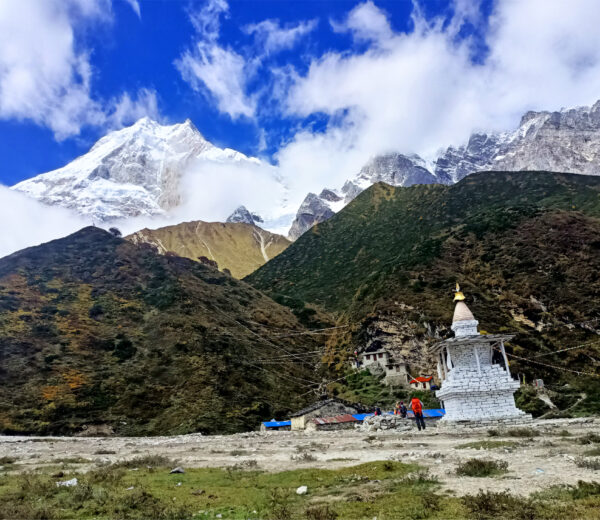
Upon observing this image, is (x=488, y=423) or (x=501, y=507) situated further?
(x=488, y=423)

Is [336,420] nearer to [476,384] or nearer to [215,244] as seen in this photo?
[476,384]

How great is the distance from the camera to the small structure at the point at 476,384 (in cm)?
3048

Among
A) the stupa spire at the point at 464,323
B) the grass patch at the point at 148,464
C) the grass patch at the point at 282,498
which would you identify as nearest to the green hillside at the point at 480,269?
the stupa spire at the point at 464,323

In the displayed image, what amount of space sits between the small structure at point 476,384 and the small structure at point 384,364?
25123 mm

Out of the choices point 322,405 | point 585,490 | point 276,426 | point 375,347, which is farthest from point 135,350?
point 585,490

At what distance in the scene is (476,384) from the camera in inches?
1209

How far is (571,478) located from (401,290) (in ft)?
207

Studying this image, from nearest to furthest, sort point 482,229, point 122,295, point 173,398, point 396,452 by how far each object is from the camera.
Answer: point 396,452, point 173,398, point 122,295, point 482,229

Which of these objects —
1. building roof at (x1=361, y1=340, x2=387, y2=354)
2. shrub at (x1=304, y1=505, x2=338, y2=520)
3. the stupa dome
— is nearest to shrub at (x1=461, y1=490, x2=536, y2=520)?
shrub at (x1=304, y1=505, x2=338, y2=520)

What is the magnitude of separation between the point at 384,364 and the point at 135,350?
33.6 m

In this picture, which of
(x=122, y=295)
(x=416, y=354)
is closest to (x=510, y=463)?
(x=416, y=354)

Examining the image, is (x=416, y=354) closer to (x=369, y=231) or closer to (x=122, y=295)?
(x=122, y=295)

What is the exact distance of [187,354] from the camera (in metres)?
59.8

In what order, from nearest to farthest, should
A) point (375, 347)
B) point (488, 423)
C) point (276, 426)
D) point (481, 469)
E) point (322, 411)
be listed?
point (481, 469) < point (488, 423) < point (322, 411) < point (276, 426) < point (375, 347)
